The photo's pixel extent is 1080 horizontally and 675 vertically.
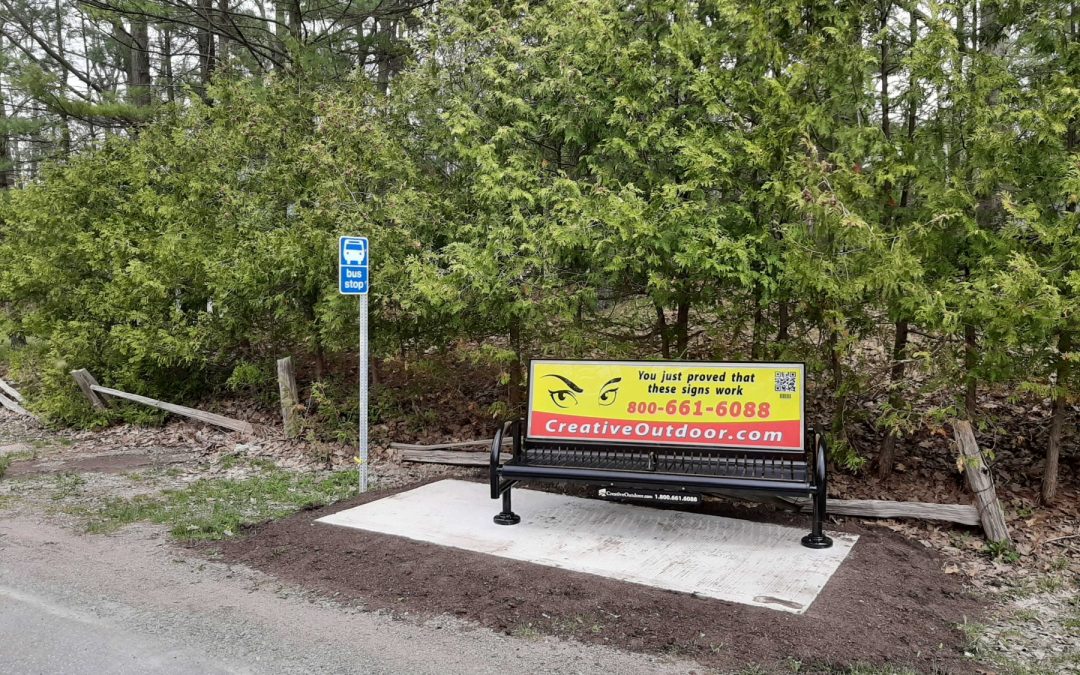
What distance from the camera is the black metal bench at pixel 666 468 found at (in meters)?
5.36

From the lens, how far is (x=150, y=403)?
11086 millimetres

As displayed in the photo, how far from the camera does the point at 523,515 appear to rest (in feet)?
21.0

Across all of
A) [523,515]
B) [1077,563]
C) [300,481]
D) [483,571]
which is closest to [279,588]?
[483,571]

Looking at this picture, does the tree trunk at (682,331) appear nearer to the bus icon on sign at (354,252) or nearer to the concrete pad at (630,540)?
the concrete pad at (630,540)

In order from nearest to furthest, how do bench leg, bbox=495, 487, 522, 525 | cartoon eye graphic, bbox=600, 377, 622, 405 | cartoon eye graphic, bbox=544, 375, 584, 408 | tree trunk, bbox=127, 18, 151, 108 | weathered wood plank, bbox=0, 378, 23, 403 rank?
bench leg, bbox=495, 487, 522, 525
cartoon eye graphic, bbox=600, 377, 622, 405
cartoon eye graphic, bbox=544, 375, 584, 408
weathered wood plank, bbox=0, 378, 23, 403
tree trunk, bbox=127, 18, 151, 108

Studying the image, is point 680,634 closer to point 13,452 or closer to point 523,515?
point 523,515

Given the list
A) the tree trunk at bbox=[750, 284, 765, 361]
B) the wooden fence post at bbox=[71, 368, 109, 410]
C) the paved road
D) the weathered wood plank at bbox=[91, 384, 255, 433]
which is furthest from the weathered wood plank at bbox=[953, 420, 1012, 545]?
the wooden fence post at bbox=[71, 368, 109, 410]

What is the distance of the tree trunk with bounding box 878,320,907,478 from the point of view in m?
6.46

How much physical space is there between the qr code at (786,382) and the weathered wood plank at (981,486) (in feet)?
4.01

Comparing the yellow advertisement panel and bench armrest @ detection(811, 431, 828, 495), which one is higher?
the yellow advertisement panel

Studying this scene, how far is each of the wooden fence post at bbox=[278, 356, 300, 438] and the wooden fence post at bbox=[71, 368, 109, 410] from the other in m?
3.88

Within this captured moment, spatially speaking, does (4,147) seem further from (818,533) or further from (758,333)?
(818,533)

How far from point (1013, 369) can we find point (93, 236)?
1177cm

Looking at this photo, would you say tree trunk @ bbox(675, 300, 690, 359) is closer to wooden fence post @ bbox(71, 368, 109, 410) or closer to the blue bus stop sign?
the blue bus stop sign
